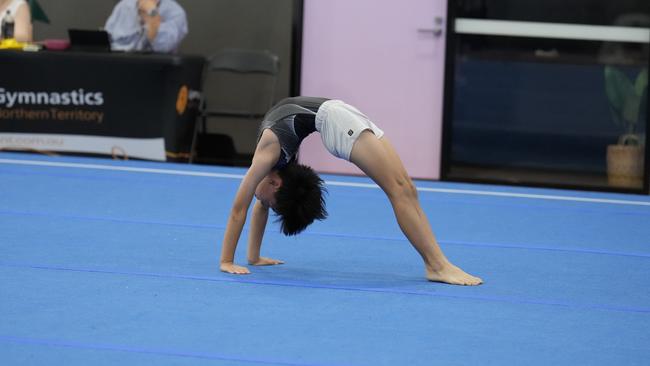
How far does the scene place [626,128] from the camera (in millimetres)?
9242

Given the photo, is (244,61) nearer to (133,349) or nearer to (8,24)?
(8,24)

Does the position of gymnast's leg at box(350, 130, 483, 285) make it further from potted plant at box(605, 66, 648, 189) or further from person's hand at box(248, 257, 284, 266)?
potted plant at box(605, 66, 648, 189)

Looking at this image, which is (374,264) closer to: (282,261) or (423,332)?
(282,261)

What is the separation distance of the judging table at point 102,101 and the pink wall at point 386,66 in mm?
1103

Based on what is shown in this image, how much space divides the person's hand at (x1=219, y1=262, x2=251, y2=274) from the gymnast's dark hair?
0.35 m

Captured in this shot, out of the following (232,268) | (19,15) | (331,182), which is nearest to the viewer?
(232,268)

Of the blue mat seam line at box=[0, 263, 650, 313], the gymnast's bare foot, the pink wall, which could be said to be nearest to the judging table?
the pink wall

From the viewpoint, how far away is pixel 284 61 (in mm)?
10383

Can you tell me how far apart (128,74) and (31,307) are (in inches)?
190

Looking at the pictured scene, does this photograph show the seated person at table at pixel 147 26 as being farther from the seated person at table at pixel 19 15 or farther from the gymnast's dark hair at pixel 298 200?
the gymnast's dark hair at pixel 298 200

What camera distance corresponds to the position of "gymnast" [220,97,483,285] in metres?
5.05

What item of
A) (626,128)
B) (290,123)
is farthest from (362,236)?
(626,128)

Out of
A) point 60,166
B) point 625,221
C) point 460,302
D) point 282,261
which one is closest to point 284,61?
point 60,166

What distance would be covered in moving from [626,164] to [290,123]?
4.86 m
